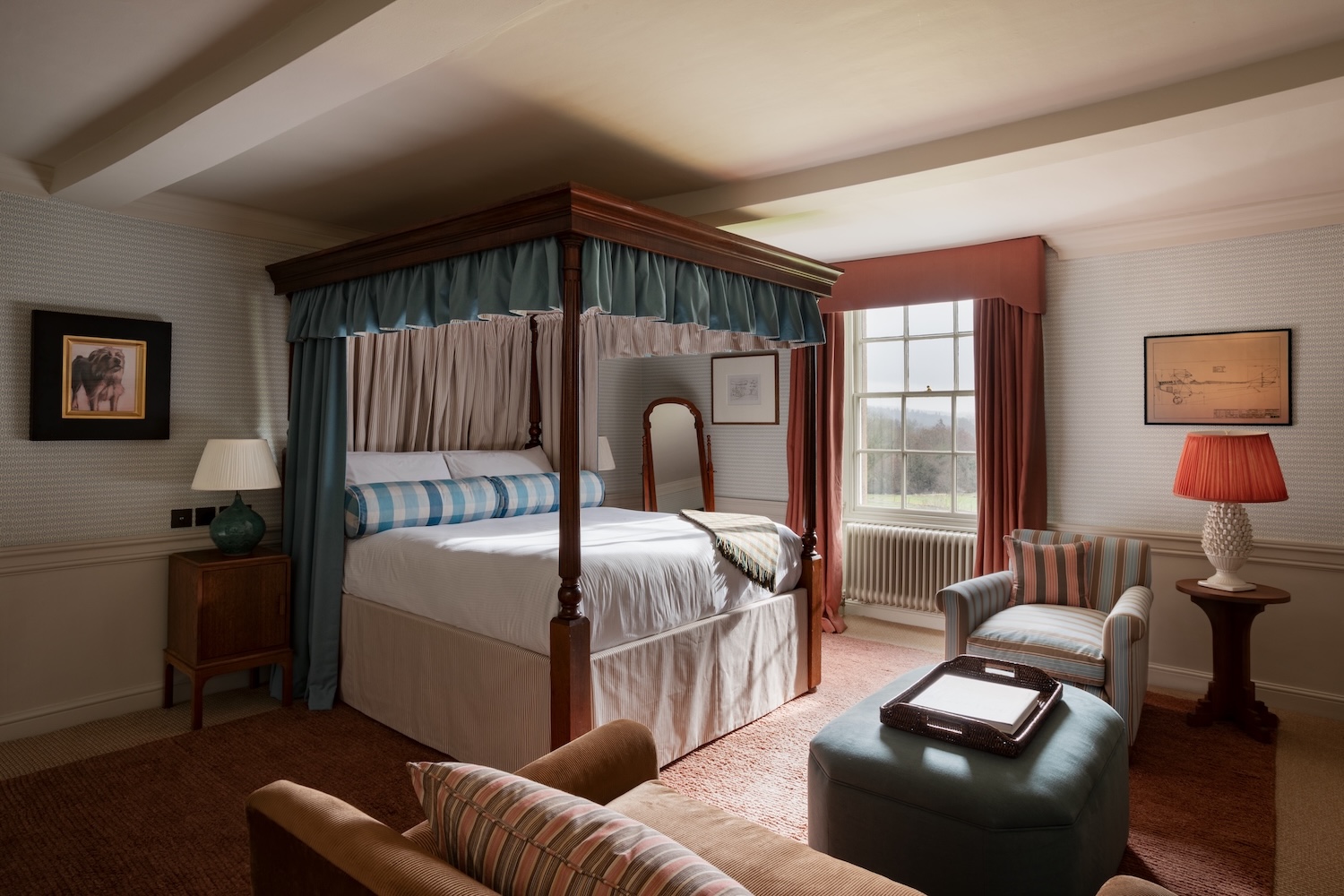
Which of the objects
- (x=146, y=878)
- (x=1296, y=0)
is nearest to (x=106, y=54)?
(x=146, y=878)

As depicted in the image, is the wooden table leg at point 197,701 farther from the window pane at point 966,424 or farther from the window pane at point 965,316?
the window pane at point 965,316

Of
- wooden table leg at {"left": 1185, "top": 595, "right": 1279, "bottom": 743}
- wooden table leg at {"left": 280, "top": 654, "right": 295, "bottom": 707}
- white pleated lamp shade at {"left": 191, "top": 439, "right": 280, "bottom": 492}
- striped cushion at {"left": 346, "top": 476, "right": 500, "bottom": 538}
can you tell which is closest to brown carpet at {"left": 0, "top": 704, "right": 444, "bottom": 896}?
wooden table leg at {"left": 280, "top": 654, "right": 295, "bottom": 707}

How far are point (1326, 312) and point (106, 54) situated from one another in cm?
483

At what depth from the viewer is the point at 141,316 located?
11.7 ft

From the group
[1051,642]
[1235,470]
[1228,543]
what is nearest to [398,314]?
[1051,642]

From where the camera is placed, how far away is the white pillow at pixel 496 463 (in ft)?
14.6

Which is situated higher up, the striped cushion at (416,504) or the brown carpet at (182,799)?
the striped cushion at (416,504)

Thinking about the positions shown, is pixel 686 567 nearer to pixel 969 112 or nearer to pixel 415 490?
pixel 415 490

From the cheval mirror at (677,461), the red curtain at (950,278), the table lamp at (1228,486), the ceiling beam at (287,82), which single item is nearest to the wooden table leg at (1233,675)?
the table lamp at (1228,486)

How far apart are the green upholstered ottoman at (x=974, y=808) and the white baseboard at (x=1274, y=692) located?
79.4 inches

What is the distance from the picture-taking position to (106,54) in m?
2.26

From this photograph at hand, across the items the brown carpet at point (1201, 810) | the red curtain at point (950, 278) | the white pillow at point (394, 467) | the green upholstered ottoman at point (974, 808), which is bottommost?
the brown carpet at point (1201, 810)

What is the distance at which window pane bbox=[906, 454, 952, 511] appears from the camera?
498 cm

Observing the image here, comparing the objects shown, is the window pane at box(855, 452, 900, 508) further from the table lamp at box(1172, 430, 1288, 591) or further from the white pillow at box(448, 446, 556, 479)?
the white pillow at box(448, 446, 556, 479)
